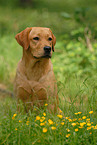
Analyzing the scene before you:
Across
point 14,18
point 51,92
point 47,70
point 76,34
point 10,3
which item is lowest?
point 51,92

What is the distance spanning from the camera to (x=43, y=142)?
2.38 m

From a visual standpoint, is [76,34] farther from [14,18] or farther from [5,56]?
[14,18]

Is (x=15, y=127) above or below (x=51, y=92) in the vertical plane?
below

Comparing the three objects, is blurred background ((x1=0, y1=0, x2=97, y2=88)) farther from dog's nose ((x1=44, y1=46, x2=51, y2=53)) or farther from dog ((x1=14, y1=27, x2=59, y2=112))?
dog's nose ((x1=44, y1=46, x2=51, y2=53))

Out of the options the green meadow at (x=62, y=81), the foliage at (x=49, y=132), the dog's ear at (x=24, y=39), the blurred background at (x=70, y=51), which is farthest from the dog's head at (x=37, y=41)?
the blurred background at (x=70, y=51)

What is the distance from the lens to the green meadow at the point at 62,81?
8.14 ft

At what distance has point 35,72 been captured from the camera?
137 inches

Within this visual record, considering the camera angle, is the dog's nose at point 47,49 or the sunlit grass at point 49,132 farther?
the dog's nose at point 47,49

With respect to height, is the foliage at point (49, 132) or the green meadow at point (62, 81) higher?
the green meadow at point (62, 81)

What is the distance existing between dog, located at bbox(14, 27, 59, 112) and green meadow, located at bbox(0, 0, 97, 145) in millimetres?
157

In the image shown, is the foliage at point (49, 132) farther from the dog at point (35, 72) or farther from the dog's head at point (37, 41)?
the dog's head at point (37, 41)

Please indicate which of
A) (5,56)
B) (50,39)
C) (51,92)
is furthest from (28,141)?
(5,56)

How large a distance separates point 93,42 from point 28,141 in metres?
4.38

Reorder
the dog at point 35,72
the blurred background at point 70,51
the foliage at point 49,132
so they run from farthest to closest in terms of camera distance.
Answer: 1. the blurred background at point 70,51
2. the dog at point 35,72
3. the foliage at point 49,132
